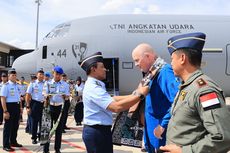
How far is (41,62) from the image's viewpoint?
11.4 metres

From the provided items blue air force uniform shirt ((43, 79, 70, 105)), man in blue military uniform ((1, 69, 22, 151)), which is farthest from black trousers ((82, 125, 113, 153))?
man in blue military uniform ((1, 69, 22, 151))

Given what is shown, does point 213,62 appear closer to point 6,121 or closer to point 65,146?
point 65,146

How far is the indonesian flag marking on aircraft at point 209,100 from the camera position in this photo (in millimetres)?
1636

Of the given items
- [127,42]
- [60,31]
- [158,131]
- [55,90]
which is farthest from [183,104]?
[60,31]

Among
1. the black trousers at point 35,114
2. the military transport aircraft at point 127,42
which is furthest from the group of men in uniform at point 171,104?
the military transport aircraft at point 127,42

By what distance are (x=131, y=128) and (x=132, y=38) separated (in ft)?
25.0

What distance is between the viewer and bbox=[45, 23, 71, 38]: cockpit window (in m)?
11.3

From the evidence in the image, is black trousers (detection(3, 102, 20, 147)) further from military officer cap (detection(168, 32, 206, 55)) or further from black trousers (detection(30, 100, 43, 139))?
military officer cap (detection(168, 32, 206, 55))

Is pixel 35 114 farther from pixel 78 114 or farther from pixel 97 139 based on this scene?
pixel 97 139

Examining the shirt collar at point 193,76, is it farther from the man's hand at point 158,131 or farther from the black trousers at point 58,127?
the black trousers at point 58,127

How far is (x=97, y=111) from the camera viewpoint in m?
3.23

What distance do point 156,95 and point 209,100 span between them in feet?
3.71

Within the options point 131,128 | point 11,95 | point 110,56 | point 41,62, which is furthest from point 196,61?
point 41,62

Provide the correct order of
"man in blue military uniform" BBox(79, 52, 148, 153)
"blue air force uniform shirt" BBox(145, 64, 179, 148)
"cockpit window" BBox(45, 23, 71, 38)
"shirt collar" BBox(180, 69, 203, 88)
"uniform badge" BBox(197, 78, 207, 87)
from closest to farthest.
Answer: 1. "uniform badge" BBox(197, 78, 207, 87)
2. "shirt collar" BBox(180, 69, 203, 88)
3. "blue air force uniform shirt" BBox(145, 64, 179, 148)
4. "man in blue military uniform" BBox(79, 52, 148, 153)
5. "cockpit window" BBox(45, 23, 71, 38)
